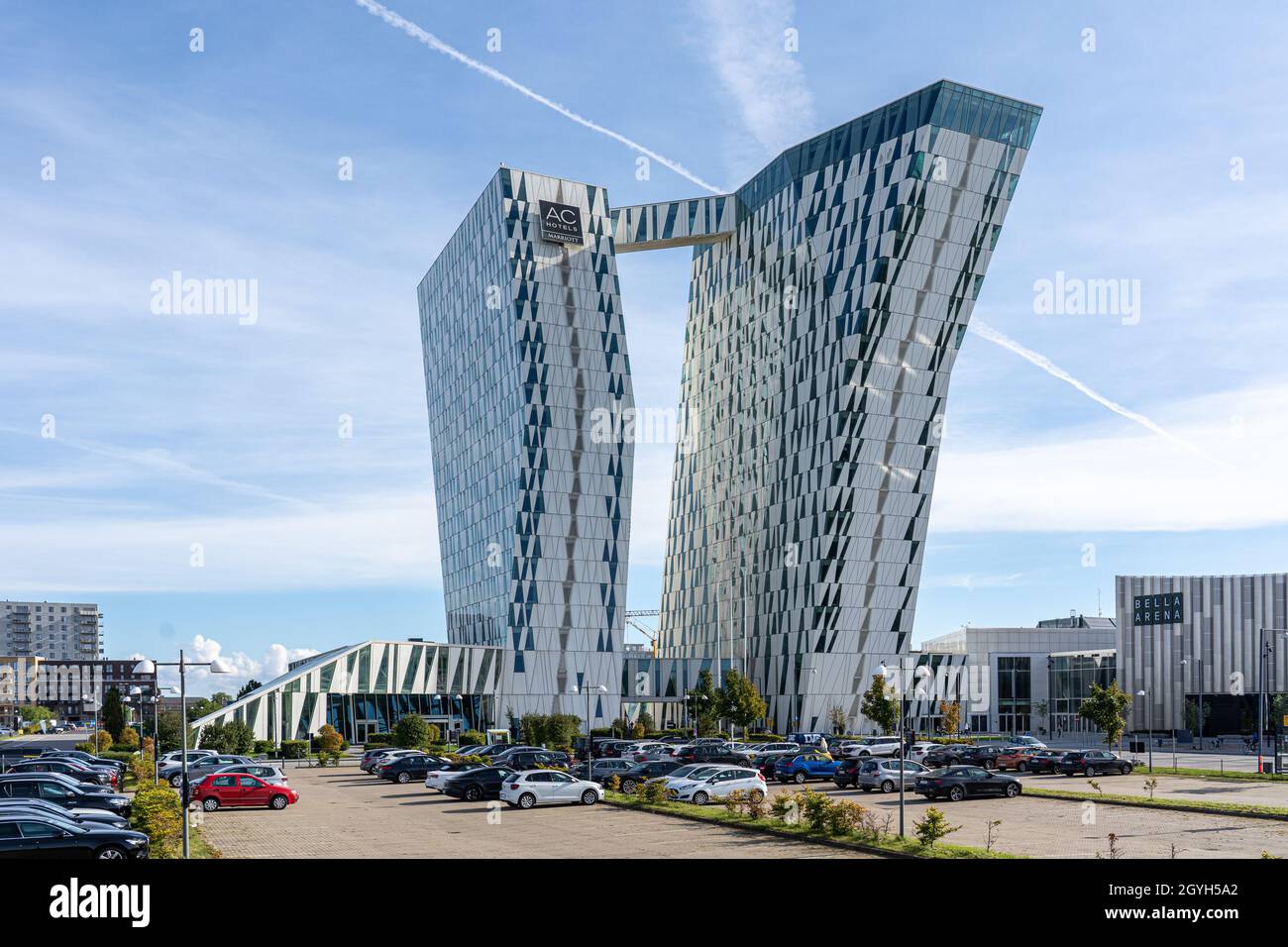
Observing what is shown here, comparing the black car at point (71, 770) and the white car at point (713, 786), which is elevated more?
the white car at point (713, 786)

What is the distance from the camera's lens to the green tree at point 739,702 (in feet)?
321

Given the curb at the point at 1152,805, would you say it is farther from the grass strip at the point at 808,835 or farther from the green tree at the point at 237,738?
the green tree at the point at 237,738

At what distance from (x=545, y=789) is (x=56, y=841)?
2221 centimetres

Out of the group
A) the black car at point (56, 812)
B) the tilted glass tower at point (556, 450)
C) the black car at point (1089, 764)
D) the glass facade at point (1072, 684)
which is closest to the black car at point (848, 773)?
the black car at point (1089, 764)

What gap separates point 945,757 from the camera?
65.6 m

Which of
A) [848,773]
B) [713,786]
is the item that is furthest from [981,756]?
[713,786]

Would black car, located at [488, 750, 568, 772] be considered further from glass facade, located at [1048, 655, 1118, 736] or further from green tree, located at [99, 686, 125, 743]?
glass facade, located at [1048, 655, 1118, 736]

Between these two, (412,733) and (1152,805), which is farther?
(412,733)

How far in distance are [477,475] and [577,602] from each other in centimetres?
2366

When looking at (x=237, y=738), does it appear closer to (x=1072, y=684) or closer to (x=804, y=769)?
(x=804, y=769)

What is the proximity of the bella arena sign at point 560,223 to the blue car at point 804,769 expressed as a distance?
222ft

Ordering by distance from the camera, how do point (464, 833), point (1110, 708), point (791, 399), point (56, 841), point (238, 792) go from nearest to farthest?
point (56, 841)
point (464, 833)
point (238, 792)
point (1110, 708)
point (791, 399)
